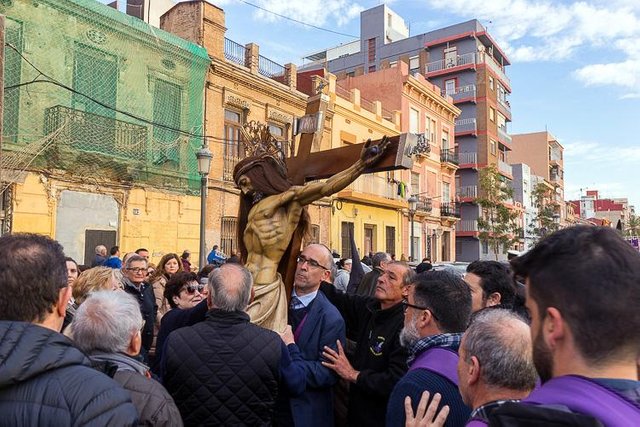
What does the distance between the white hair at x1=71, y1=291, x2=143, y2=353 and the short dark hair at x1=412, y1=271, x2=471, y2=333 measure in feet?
4.21

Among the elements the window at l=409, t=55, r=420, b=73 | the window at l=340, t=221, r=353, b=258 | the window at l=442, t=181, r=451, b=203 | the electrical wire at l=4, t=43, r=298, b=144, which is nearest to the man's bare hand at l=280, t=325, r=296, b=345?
the electrical wire at l=4, t=43, r=298, b=144

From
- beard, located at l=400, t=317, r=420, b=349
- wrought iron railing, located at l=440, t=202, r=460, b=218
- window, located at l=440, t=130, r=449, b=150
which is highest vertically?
window, located at l=440, t=130, r=449, b=150

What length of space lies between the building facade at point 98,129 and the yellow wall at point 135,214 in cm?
3

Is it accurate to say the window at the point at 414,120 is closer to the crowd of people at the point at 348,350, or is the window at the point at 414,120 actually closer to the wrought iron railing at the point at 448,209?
the wrought iron railing at the point at 448,209

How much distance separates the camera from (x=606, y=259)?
1247 mm

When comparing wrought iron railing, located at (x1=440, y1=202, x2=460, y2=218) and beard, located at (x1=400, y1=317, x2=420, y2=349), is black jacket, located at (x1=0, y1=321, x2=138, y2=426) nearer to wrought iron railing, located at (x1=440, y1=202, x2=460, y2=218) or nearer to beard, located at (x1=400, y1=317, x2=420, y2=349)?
beard, located at (x1=400, y1=317, x2=420, y2=349)

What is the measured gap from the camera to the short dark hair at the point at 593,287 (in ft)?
3.93

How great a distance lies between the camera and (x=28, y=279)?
181 centimetres

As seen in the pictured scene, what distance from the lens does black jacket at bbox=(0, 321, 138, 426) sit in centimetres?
162

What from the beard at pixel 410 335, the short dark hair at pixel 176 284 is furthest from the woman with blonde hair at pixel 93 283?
the beard at pixel 410 335

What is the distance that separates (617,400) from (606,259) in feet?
1.03

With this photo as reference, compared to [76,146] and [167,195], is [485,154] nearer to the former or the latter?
[167,195]

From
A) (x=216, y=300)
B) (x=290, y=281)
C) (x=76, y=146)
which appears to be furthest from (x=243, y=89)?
(x=216, y=300)

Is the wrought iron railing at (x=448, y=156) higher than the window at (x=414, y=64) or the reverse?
the reverse
